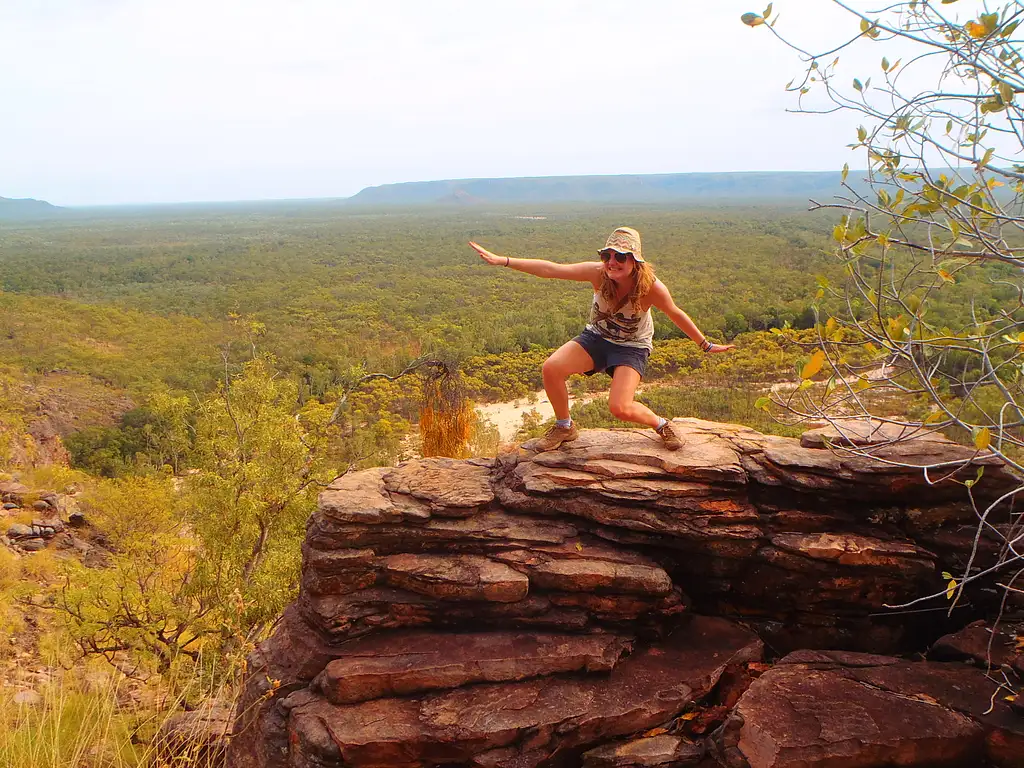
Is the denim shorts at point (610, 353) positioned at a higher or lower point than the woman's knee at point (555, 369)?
higher

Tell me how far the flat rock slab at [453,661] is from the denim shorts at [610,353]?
189 cm

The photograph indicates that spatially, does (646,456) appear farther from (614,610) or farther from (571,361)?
(614,610)

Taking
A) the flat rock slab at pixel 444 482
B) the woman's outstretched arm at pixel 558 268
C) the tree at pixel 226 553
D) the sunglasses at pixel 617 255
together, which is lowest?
the tree at pixel 226 553

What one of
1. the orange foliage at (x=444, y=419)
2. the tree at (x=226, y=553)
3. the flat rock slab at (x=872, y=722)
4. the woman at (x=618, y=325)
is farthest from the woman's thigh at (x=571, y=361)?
the tree at (x=226, y=553)

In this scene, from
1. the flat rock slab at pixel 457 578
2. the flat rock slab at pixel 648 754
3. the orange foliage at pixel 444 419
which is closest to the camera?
the flat rock slab at pixel 648 754

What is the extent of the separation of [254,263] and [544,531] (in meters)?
62.8

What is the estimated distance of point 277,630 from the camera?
4.88 meters

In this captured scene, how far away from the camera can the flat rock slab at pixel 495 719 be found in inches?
151

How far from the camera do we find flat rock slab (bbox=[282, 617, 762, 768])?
3.84 m

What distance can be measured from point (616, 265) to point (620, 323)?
0.48 meters

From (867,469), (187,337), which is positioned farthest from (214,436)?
(187,337)

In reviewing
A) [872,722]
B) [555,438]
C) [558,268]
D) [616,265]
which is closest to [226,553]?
[555,438]

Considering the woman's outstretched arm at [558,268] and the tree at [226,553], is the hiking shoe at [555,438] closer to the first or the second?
the woman's outstretched arm at [558,268]

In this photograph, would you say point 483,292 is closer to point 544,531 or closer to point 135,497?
point 135,497
